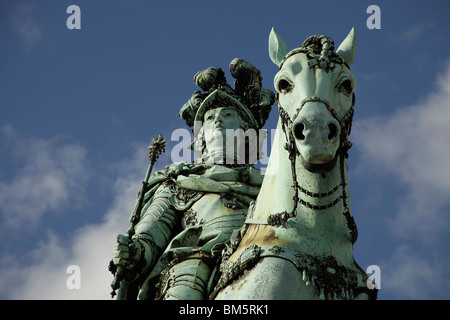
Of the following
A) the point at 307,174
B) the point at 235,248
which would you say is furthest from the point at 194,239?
the point at 307,174

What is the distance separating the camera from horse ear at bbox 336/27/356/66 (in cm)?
930

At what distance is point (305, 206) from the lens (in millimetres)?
8164

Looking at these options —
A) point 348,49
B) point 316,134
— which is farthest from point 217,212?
point 316,134

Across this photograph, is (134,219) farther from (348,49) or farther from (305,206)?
(348,49)

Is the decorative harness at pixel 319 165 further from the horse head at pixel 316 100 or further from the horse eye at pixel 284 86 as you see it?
the horse eye at pixel 284 86

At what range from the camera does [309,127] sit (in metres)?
7.79

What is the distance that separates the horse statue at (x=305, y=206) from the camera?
25.3 feet

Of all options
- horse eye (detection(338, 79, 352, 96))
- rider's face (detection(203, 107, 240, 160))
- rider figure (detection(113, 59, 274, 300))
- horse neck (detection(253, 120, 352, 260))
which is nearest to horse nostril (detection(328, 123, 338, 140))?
horse neck (detection(253, 120, 352, 260))

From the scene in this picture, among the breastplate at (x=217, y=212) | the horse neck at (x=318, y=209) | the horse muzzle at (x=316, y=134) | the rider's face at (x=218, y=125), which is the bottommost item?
the horse neck at (x=318, y=209)

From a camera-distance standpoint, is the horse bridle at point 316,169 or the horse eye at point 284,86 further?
the horse eye at point 284,86

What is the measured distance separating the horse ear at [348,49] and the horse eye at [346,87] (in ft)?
2.67

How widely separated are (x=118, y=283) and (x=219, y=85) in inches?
209

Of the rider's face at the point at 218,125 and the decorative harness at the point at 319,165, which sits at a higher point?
the rider's face at the point at 218,125

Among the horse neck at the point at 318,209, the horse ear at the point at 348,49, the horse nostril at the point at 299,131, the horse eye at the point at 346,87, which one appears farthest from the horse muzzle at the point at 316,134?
the horse ear at the point at 348,49
